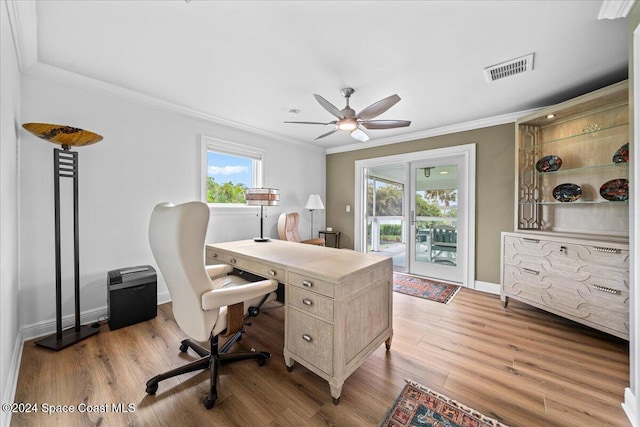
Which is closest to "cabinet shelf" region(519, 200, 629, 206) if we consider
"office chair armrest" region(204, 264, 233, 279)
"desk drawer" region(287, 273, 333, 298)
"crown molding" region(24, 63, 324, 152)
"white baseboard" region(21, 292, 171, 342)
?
"desk drawer" region(287, 273, 333, 298)

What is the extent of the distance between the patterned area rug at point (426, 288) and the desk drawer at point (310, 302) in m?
2.30

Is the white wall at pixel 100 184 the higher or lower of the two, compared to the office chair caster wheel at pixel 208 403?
higher

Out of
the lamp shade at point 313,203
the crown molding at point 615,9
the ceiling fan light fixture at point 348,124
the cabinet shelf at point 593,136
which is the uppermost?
the crown molding at point 615,9

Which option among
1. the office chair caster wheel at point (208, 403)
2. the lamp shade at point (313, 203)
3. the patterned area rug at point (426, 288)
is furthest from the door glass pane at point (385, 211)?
the office chair caster wheel at point (208, 403)

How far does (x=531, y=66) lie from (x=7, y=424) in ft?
14.4

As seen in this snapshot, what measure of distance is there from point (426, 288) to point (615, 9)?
3222 mm

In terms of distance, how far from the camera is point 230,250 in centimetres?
229

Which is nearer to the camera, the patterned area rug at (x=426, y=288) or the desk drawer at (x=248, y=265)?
the desk drawer at (x=248, y=265)

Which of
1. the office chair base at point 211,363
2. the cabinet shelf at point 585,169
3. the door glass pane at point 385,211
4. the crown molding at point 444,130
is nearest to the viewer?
the office chair base at point 211,363

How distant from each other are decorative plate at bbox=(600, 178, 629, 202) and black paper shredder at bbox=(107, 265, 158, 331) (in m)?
4.70

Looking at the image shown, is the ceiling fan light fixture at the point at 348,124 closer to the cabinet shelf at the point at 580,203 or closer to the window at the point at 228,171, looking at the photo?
the window at the point at 228,171

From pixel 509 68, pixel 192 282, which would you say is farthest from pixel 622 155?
pixel 192 282

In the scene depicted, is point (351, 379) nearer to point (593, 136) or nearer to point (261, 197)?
point (261, 197)

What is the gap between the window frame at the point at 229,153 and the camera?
11.4ft
